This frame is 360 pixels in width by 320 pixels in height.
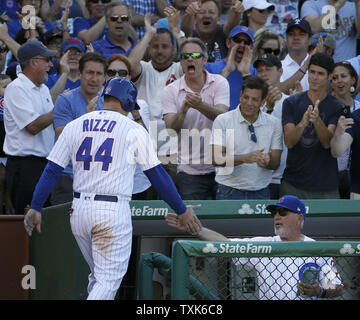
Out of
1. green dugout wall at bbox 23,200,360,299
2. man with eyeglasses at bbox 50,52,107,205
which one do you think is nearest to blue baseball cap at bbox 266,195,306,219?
green dugout wall at bbox 23,200,360,299

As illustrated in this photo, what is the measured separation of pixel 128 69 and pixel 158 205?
1.88 meters

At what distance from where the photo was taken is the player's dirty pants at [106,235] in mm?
4953

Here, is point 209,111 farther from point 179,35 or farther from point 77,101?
point 179,35

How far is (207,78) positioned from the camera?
7.67 m

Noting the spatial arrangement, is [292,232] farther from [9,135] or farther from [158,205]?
[9,135]

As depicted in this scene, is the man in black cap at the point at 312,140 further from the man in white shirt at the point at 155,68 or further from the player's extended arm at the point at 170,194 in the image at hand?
the player's extended arm at the point at 170,194

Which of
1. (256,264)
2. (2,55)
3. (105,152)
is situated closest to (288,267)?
(256,264)

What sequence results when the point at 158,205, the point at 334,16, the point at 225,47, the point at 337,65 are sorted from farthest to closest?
the point at 334,16 < the point at 225,47 < the point at 337,65 < the point at 158,205

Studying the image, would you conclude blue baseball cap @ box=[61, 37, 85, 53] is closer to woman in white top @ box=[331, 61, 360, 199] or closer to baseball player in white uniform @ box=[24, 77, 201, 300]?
woman in white top @ box=[331, 61, 360, 199]

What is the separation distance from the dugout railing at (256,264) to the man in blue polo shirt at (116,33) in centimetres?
382

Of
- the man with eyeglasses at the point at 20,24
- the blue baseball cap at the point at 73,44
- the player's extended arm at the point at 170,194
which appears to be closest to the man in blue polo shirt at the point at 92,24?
the man with eyeglasses at the point at 20,24

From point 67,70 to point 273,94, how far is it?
2190mm
